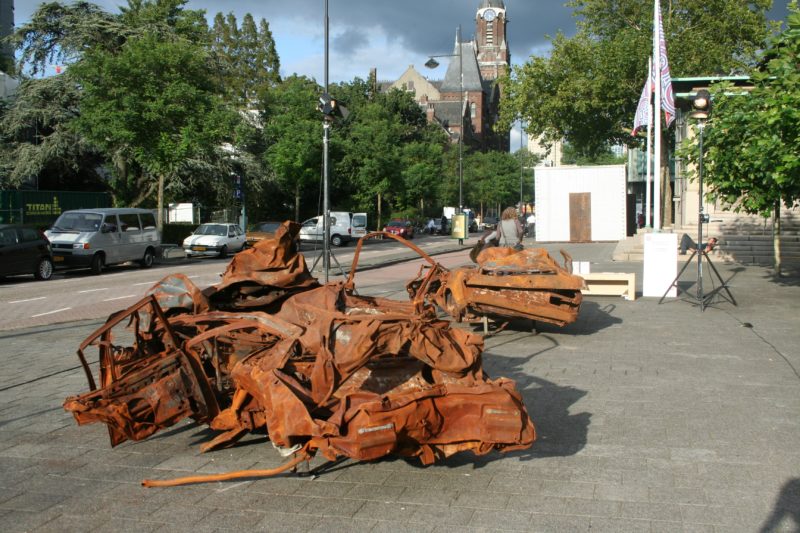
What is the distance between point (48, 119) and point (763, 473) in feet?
127

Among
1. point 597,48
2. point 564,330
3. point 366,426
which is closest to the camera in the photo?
point 366,426

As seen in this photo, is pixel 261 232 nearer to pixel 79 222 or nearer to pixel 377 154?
pixel 79 222

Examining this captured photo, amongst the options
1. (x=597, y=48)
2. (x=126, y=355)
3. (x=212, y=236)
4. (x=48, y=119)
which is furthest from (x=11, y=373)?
(x=597, y=48)

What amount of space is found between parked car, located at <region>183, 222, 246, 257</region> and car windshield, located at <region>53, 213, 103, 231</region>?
705 centimetres

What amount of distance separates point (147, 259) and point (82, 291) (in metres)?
8.22

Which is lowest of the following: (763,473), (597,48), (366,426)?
(763,473)

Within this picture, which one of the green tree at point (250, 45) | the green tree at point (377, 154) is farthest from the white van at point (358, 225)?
the green tree at point (250, 45)

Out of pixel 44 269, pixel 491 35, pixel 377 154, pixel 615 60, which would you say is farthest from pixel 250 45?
pixel 491 35

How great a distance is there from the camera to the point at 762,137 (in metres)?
12.8

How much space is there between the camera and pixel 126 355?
5.60 m

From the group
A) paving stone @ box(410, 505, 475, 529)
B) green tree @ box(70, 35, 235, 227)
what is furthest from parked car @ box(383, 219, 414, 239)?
paving stone @ box(410, 505, 475, 529)

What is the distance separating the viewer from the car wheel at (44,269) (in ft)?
68.7

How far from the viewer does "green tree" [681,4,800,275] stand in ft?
39.4

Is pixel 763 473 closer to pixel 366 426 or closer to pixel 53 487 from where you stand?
pixel 366 426
